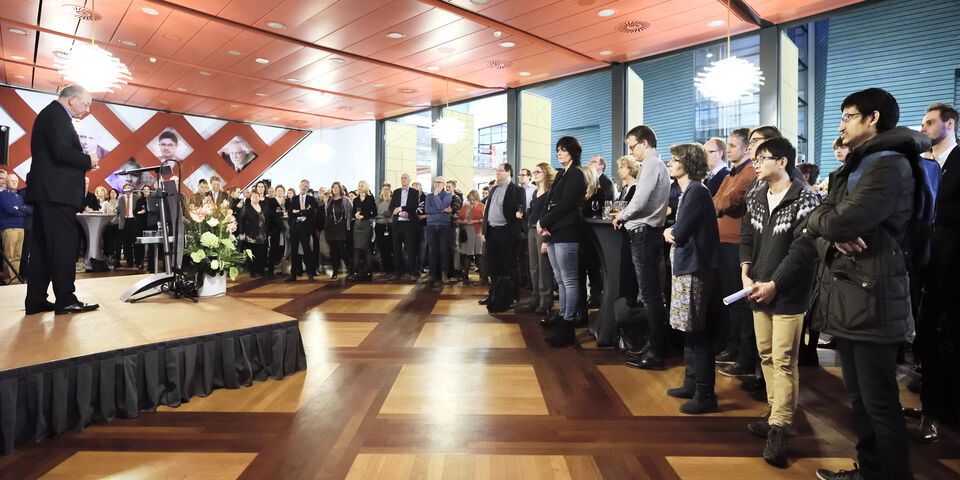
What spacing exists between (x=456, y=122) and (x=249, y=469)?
7.06 meters

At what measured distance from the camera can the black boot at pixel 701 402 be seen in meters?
2.31

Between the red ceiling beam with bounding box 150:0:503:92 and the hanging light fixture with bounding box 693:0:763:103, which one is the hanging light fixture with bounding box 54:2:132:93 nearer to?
the red ceiling beam with bounding box 150:0:503:92

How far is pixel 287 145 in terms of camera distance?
1266 centimetres

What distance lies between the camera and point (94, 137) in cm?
1002

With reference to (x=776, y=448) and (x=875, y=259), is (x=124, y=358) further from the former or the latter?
(x=875, y=259)

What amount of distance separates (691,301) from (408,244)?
513cm

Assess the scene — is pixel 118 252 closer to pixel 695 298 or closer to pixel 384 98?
pixel 384 98

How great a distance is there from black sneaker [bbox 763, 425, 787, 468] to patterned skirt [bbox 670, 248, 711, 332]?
0.52 meters

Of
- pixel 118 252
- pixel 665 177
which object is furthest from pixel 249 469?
pixel 118 252

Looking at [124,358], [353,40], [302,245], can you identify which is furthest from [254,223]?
[124,358]

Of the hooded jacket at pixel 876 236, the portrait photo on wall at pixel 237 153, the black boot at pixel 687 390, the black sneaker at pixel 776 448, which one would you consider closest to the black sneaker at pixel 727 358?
the black boot at pixel 687 390

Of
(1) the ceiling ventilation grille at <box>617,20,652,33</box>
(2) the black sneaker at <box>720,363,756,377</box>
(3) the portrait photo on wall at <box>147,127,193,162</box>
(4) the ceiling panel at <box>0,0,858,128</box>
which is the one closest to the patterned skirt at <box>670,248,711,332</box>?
(2) the black sneaker at <box>720,363,756,377</box>

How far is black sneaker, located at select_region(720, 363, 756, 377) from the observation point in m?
2.86

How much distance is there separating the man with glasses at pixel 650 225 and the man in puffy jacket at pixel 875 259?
4.39 feet
